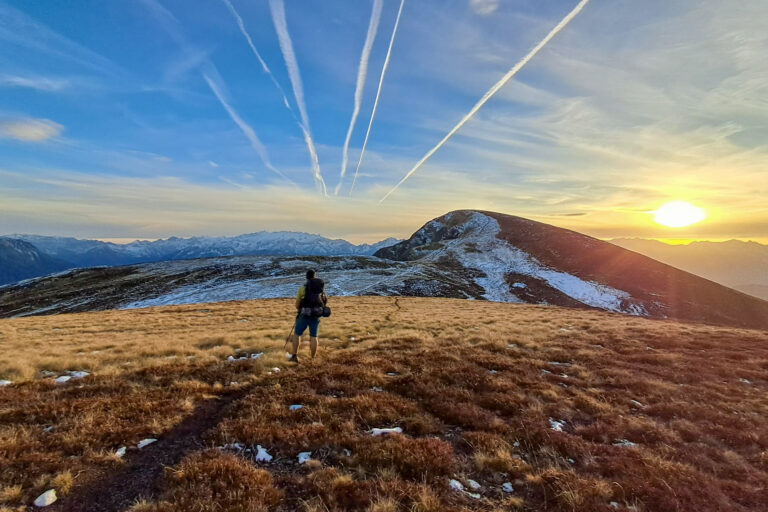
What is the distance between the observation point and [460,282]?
72.7 meters

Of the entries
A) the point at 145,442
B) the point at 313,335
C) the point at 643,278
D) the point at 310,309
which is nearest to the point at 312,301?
the point at 310,309

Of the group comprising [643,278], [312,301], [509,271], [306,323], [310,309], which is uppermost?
[312,301]

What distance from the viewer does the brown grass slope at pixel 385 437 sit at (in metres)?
5.47

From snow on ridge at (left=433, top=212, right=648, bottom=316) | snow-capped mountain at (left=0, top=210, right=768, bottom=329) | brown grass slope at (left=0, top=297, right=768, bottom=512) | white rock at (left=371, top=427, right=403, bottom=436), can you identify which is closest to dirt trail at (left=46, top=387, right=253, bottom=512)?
brown grass slope at (left=0, top=297, right=768, bottom=512)

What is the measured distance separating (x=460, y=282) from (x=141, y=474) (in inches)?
2755

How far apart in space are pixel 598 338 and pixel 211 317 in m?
30.5

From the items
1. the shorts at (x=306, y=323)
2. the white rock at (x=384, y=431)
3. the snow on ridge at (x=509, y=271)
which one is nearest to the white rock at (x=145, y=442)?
the white rock at (x=384, y=431)

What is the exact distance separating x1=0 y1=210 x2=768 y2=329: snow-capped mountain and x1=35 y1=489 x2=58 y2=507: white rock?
162 ft

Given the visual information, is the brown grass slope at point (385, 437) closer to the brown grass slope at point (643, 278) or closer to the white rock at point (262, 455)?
the white rock at point (262, 455)

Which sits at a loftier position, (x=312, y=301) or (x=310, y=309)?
(x=312, y=301)

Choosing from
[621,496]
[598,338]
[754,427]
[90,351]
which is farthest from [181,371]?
[598,338]

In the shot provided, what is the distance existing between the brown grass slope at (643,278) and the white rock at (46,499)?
7441cm

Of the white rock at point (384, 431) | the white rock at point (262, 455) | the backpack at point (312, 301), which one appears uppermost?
the backpack at point (312, 301)

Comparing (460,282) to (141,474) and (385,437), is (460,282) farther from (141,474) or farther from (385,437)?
(141,474)
